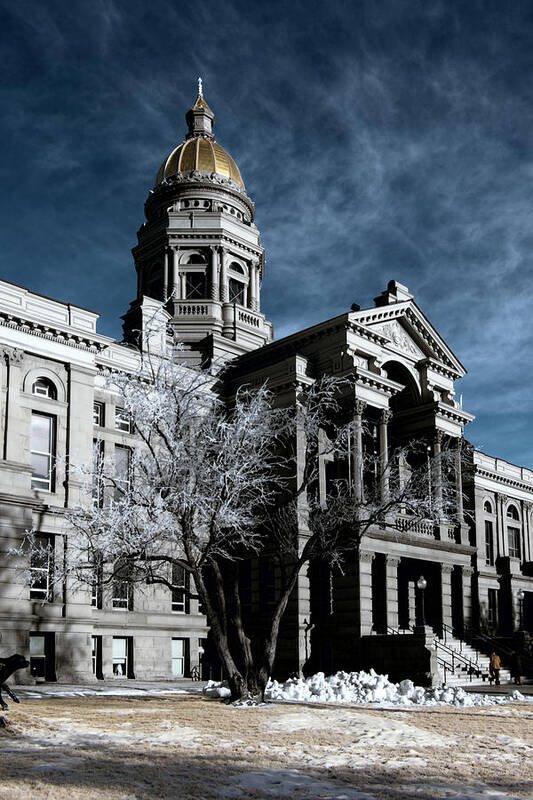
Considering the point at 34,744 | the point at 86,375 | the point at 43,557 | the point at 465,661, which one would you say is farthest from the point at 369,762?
the point at 465,661

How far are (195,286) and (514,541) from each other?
1095 inches

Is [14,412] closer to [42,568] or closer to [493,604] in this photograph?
[42,568]

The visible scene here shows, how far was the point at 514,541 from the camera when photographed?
212 ft

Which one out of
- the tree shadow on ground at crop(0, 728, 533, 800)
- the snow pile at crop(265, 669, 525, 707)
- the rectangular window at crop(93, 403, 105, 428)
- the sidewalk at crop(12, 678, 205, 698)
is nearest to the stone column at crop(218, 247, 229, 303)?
the rectangular window at crop(93, 403, 105, 428)

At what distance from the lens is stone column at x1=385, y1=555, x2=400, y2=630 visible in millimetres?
41944

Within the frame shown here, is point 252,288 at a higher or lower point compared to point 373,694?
higher

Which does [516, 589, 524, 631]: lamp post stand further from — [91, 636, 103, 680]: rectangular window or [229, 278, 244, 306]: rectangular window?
[91, 636, 103, 680]: rectangular window

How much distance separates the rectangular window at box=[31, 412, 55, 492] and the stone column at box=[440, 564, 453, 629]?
67.8 ft

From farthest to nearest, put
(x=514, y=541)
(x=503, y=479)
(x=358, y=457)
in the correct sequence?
1. (x=514, y=541)
2. (x=503, y=479)
3. (x=358, y=457)

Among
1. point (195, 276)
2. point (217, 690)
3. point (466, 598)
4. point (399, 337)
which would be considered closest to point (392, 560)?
point (466, 598)

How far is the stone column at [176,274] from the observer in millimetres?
58125

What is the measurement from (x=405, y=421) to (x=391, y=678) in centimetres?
1706

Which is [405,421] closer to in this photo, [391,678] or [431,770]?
[391,678]

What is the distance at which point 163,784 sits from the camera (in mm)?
12719
